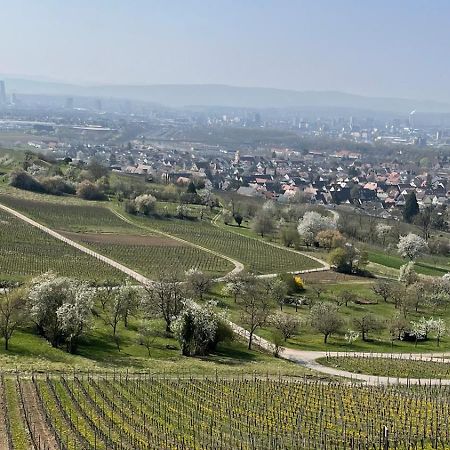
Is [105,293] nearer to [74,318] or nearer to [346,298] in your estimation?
[74,318]

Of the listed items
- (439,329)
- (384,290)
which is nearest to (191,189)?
(384,290)

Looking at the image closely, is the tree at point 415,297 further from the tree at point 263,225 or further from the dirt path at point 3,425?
the dirt path at point 3,425

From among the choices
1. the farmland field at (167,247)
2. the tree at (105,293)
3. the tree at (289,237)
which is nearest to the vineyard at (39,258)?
the farmland field at (167,247)

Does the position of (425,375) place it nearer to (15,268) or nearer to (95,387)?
(95,387)

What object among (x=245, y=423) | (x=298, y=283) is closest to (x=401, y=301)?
(x=298, y=283)

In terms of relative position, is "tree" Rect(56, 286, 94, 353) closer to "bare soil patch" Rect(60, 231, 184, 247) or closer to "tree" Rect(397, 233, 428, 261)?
"bare soil patch" Rect(60, 231, 184, 247)

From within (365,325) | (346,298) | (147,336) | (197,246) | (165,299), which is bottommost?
(197,246)
